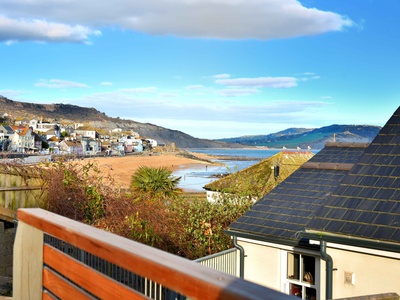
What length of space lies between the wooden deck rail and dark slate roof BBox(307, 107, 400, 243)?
18.6 feet

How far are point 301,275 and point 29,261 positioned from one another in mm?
7678

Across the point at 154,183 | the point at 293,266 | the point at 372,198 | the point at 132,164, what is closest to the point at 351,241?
Result: the point at 372,198

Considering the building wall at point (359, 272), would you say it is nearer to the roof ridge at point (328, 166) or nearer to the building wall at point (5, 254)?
the roof ridge at point (328, 166)

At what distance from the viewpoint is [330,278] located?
8250mm

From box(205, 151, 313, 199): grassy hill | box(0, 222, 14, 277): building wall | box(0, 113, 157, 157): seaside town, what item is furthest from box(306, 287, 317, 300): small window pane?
box(0, 113, 157, 157): seaside town

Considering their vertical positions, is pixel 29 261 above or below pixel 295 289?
above

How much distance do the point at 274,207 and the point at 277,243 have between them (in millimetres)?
1340

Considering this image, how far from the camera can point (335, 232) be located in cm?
798

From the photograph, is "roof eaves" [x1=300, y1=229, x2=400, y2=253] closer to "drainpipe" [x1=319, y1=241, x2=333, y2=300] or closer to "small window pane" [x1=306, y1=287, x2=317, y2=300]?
"drainpipe" [x1=319, y1=241, x2=333, y2=300]

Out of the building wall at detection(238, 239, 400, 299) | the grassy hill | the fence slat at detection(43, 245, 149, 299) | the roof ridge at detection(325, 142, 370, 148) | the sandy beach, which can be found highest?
the roof ridge at detection(325, 142, 370, 148)

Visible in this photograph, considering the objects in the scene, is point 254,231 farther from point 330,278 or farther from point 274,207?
point 330,278

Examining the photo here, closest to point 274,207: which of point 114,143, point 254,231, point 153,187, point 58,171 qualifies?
point 254,231

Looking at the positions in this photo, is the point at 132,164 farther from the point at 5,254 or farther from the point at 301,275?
the point at 301,275

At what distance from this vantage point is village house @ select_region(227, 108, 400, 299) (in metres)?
7.65
